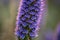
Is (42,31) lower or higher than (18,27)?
lower

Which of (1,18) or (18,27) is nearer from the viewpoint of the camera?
(18,27)

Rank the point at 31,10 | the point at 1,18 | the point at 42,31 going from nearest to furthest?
the point at 31,10, the point at 42,31, the point at 1,18

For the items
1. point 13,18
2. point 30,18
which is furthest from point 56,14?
point 30,18

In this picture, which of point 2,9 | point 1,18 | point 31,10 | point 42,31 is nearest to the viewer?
point 31,10

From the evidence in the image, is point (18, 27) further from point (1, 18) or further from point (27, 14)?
point (1, 18)

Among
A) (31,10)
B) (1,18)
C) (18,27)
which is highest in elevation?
(31,10)

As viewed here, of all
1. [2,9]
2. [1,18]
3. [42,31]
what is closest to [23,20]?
[42,31]

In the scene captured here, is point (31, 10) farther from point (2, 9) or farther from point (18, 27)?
point (2, 9)
